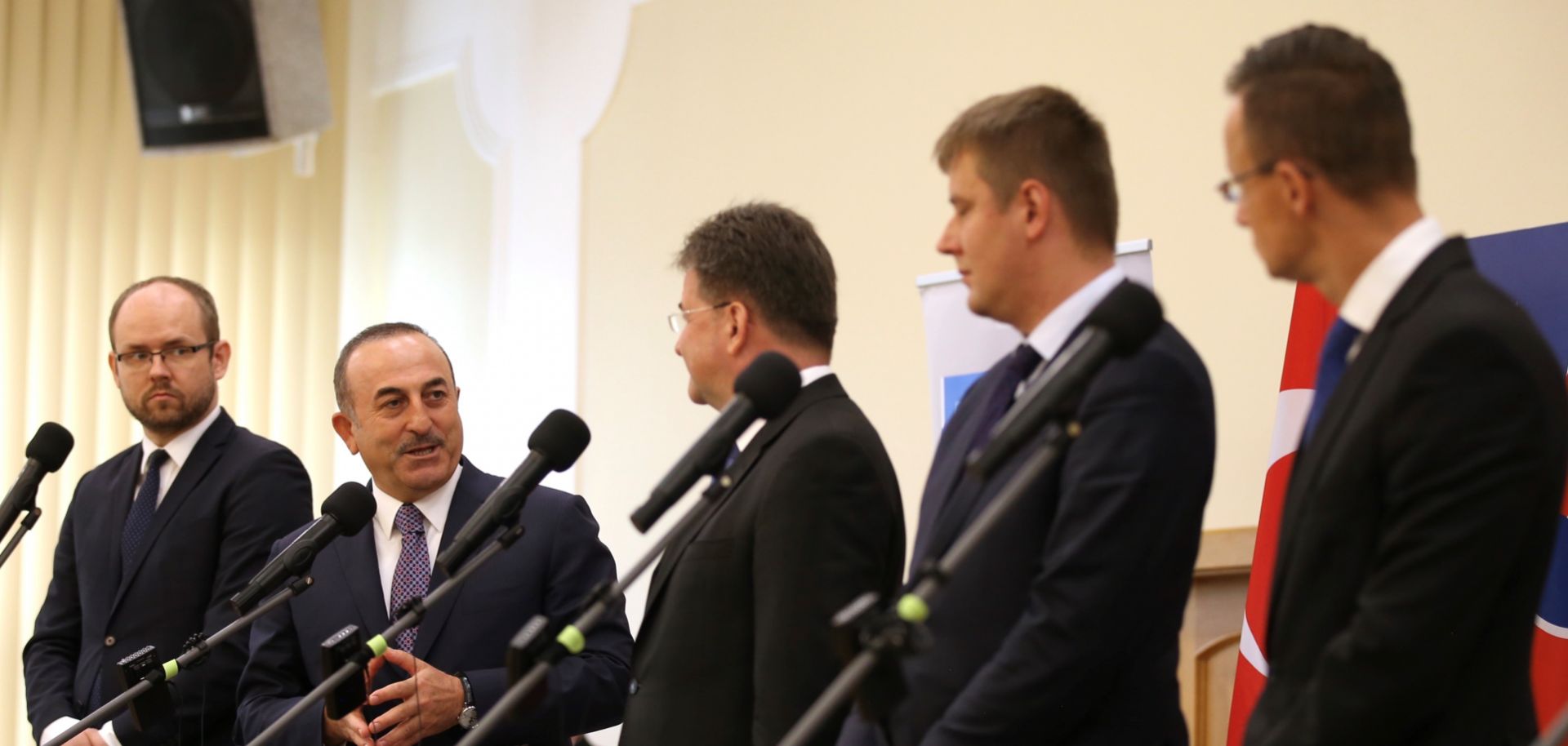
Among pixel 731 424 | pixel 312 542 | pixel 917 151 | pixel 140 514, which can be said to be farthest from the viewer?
pixel 917 151

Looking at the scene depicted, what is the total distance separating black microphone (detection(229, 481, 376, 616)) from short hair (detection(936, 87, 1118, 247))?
116cm

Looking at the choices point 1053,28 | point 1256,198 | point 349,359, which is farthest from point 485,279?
point 1256,198

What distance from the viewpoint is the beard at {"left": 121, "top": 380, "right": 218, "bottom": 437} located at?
12.7ft

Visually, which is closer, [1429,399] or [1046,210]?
[1429,399]

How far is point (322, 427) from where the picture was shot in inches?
278

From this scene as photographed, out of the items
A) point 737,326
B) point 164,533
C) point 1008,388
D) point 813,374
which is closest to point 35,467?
point 164,533

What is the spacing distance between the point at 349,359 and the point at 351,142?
4.16 m

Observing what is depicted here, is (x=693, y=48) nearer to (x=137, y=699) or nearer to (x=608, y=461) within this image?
(x=608, y=461)

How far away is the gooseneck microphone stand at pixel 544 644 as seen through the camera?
6.67ft

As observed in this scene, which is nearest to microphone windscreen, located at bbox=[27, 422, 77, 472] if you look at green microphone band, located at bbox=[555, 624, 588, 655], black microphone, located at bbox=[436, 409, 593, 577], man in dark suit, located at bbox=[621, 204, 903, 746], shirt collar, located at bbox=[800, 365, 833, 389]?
black microphone, located at bbox=[436, 409, 593, 577]

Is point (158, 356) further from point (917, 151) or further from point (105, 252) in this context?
point (105, 252)

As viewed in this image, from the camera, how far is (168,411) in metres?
3.88

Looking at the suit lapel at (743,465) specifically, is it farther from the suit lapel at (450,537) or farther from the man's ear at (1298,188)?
the man's ear at (1298,188)

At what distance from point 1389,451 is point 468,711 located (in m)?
1.79
